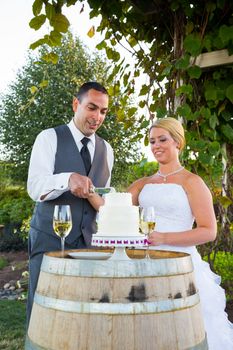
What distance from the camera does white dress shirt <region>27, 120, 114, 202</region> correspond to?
2686 millimetres

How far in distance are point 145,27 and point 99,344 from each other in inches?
120

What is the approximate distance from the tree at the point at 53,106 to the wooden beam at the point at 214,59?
928 centimetres

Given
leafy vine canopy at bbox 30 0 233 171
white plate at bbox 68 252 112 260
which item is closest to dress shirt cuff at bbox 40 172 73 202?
white plate at bbox 68 252 112 260

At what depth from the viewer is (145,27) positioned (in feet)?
13.4

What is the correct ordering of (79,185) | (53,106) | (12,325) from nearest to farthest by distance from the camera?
(79,185), (12,325), (53,106)

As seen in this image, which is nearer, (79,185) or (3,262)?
(79,185)

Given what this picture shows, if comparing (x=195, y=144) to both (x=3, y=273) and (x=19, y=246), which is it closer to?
(x=3, y=273)

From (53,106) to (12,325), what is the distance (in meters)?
8.88

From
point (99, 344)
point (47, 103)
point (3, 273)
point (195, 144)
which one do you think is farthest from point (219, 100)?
point (47, 103)

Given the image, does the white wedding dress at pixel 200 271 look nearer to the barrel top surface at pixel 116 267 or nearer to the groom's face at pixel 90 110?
the groom's face at pixel 90 110

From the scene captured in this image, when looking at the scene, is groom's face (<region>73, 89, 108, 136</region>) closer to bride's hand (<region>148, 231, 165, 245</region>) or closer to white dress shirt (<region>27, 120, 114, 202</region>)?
white dress shirt (<region>27, 120, 114, 202</region>)

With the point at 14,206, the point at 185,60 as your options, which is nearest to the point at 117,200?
the point at 185,60

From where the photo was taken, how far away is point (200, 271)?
305 cm

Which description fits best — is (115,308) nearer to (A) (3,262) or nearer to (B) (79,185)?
(B) (79,185)
